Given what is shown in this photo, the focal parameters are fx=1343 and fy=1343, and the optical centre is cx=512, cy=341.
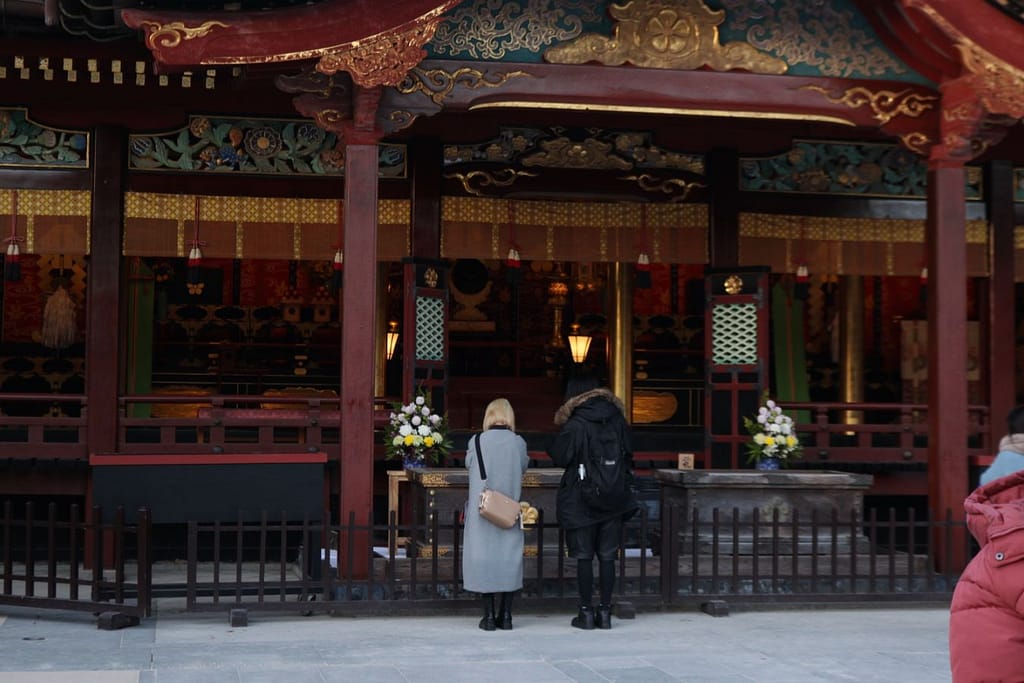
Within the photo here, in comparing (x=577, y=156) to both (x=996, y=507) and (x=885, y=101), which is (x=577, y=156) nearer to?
(x=885, y=101)

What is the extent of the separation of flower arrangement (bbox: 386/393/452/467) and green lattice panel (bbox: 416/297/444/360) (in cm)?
96

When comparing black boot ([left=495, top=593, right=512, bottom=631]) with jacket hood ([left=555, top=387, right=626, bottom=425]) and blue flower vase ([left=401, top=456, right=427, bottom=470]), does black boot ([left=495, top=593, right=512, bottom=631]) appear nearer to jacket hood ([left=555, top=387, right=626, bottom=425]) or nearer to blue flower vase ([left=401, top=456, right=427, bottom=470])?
jacket hood ([left=555, top=387, right=626, bottom=425])

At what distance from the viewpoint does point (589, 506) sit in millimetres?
9992

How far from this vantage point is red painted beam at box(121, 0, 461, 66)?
10500mm

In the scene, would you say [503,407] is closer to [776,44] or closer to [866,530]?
[776,44]

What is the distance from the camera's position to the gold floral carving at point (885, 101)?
39.4 ft

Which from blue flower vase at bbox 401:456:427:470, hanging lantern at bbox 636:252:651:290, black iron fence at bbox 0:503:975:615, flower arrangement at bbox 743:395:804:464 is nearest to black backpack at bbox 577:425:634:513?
black iron fence at bbox 0:503:975:615

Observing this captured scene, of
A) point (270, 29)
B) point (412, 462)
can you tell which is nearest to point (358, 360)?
point (412, 462)

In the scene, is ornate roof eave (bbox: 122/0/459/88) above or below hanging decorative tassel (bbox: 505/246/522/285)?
above

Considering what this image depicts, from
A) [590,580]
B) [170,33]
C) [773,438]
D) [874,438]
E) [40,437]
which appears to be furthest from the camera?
[874,438]

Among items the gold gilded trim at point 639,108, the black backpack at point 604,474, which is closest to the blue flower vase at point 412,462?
the black backpack at point 604,474

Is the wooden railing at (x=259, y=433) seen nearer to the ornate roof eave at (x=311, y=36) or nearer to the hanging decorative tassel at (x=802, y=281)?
the hanging decorative tassel at (x=802, y=281)

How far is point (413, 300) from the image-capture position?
46.6 ft

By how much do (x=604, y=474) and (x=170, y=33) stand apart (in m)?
4.80
